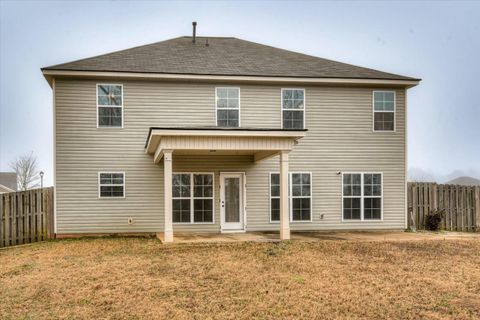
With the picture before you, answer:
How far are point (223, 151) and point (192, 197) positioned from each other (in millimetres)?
1936

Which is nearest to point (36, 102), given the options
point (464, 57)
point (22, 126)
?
point (22, 126)

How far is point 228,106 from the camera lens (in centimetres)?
1445

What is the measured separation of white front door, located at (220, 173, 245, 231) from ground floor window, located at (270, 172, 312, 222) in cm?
105

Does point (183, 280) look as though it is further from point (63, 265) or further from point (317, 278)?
point (63, 265)

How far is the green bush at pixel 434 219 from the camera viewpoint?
15.4 meters

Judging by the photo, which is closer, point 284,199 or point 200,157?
point 284,199

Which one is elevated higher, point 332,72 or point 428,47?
point 428,47

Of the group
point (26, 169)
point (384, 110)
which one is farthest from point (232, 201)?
point (26, 169)

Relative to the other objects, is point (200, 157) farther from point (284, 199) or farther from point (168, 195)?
point (284, 199)

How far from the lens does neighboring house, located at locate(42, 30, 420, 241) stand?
13.8m

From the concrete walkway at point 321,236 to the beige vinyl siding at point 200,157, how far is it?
71 cm

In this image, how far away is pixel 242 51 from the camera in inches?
661

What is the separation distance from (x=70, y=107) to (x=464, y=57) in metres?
23.1

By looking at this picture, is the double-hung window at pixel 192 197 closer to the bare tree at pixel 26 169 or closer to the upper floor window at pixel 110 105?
the upper floor window at pixel 110 105
